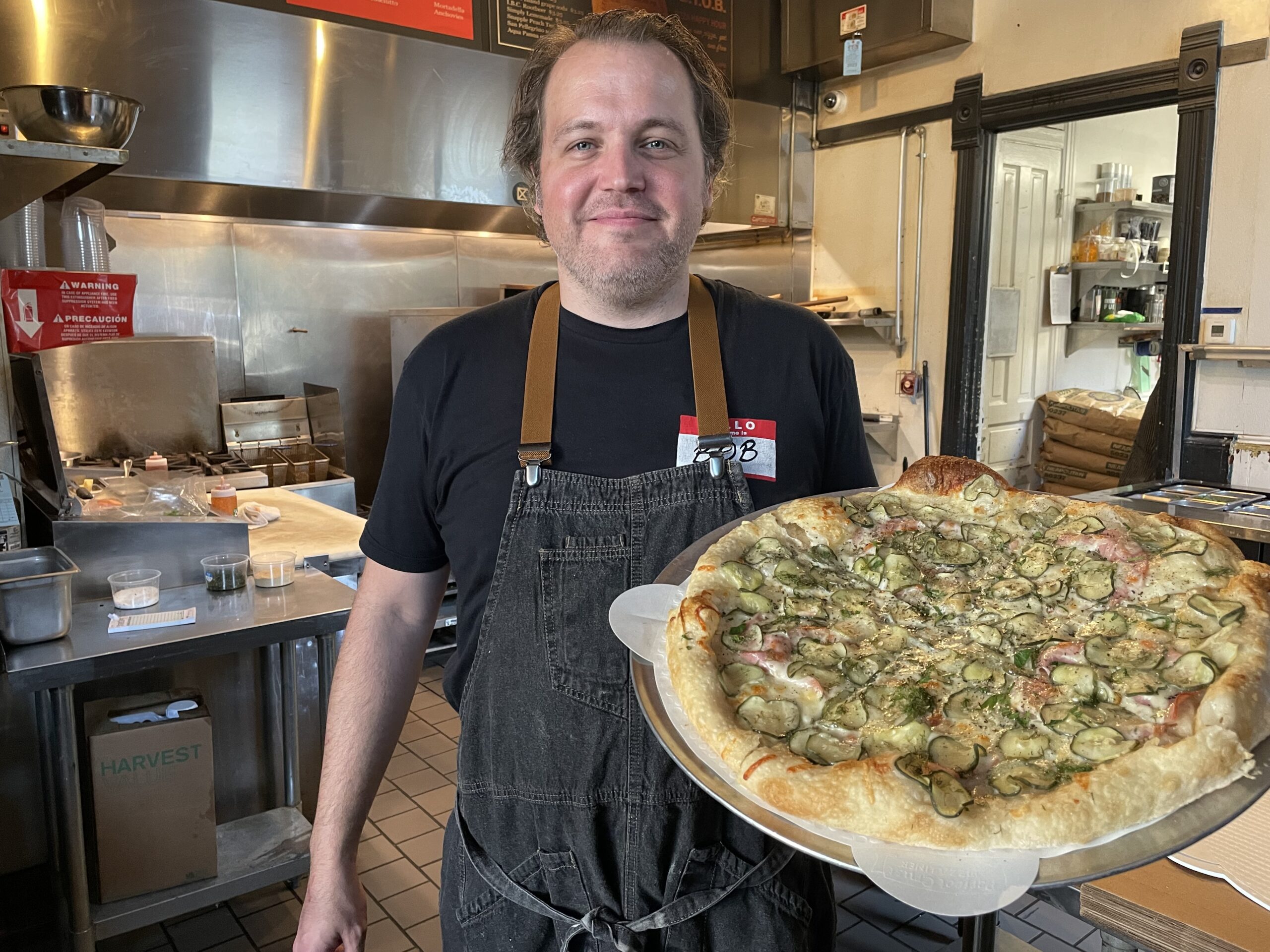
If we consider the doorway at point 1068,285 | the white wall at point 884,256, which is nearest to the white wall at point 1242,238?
the doorway at point 1068,285

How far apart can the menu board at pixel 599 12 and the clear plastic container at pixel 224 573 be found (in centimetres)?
314

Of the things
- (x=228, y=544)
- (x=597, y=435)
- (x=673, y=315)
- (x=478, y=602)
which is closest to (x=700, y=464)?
(x=597, y=435)

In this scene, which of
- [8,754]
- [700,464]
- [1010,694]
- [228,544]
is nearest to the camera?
[1010,694]

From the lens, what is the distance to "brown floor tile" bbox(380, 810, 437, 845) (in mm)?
3143

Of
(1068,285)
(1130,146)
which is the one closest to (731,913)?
(1068,285)

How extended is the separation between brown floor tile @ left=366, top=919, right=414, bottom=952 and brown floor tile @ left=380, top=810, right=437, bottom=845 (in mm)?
434

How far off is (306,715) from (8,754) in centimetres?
82

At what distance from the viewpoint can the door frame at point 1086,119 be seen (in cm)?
409

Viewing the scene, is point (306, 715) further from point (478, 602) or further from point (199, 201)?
point (199, 201)

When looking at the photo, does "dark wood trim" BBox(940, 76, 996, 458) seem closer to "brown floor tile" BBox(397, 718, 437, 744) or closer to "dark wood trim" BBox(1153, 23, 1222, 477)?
"dark wood trim" BBox(1153, 23, 1222, 477)

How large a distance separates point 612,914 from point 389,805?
2.40m

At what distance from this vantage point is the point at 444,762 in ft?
12.0

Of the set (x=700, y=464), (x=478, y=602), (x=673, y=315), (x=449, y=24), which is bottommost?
(x=478, y=602)

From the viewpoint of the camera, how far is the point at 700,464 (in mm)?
1370
